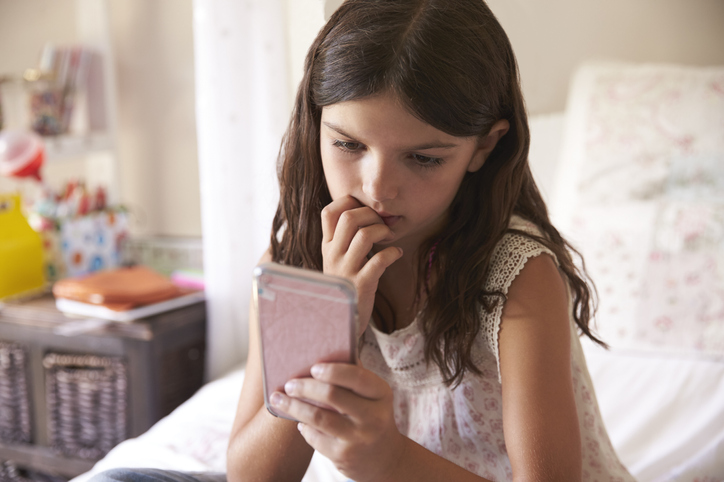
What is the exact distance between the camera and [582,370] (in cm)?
78

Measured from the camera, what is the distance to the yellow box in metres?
1.46

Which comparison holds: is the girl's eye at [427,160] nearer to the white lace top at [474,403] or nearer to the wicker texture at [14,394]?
the white lace top at [474,403]

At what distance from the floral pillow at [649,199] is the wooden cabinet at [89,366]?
0.90 metres

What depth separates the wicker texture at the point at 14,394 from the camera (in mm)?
1376

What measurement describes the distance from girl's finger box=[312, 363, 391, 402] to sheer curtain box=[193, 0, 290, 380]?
77 cm

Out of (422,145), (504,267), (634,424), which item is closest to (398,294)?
(504,267)

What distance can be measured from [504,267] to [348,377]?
28 cm

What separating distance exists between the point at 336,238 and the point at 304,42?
0.33 meters

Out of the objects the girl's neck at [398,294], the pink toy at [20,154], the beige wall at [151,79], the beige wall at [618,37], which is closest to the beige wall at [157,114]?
the beige wall at [151,79]

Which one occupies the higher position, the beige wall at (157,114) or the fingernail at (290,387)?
the beige wall at (157,114)

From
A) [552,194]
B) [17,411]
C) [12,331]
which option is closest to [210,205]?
[12,331]

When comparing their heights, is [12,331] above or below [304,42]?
below

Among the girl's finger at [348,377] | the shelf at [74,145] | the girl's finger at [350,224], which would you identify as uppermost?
the shelf at [74,145]

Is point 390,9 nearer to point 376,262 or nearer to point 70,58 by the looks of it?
point 376,262
